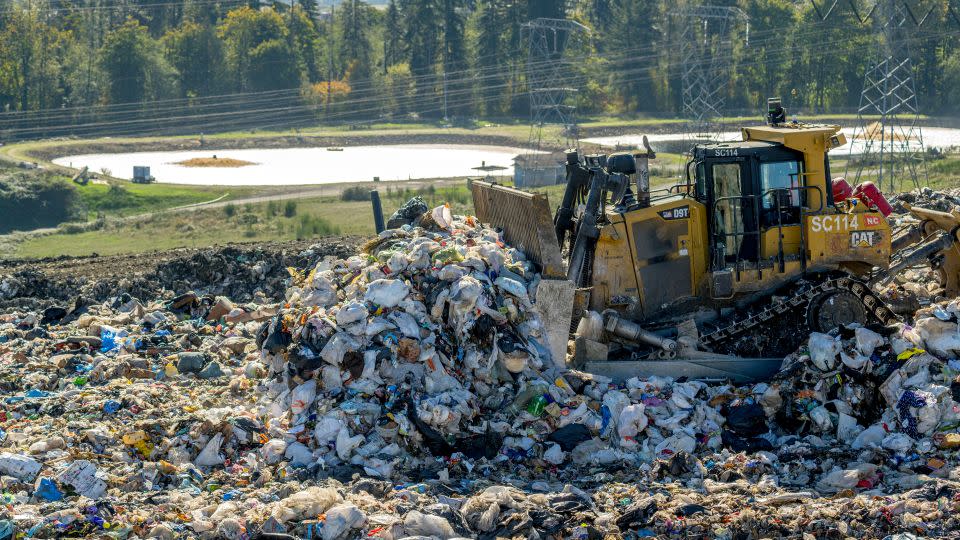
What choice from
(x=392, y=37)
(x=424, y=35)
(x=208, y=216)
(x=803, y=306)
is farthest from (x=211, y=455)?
(x=392, y=37)

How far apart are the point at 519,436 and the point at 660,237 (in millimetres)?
2763

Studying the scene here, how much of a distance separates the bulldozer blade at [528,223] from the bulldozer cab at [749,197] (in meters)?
1.64

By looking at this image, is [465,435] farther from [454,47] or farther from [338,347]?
[454,47]

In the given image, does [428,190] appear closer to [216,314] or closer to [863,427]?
[216,314]

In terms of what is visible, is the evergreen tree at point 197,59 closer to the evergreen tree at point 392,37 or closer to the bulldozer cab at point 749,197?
the evergreen tree at point 392,37

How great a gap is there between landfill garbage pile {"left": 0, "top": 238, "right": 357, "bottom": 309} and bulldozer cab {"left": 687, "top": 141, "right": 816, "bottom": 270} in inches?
313

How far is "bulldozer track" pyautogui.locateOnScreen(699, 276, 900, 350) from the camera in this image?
1210cm

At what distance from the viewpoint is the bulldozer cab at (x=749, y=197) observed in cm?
1210

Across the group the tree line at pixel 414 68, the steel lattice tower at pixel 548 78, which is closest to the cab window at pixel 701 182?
the steel lattice tower at pixel 548 78

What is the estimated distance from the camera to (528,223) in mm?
12500

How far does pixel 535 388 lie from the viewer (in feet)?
37.1

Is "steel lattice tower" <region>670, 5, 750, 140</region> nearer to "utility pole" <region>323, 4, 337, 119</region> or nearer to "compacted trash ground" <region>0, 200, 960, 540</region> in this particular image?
"utility pole" <region>323, 4, 337, 119</region>

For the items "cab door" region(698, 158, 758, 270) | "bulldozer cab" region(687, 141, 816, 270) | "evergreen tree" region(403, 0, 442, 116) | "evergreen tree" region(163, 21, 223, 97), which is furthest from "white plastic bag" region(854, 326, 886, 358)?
"evergreen tree" region(163, 21, 223, 97)

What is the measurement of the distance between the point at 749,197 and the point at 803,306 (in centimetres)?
127
